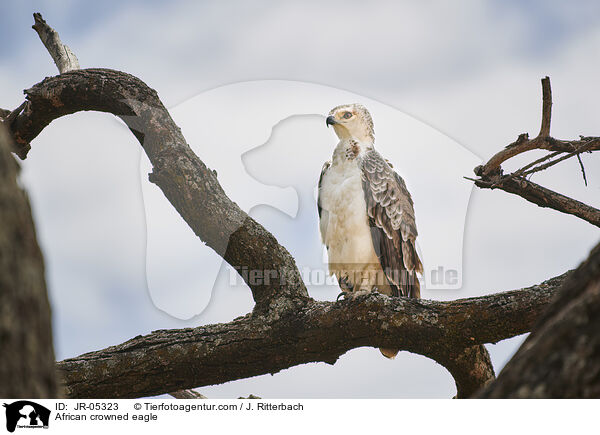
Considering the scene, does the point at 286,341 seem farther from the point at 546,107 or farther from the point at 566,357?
the point at 566,357

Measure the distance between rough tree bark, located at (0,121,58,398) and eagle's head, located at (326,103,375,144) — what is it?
13.1 feet

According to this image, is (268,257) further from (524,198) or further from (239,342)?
(524,198)

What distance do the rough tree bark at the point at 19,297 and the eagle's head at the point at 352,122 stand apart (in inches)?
158

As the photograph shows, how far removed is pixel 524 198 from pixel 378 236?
1349 millimetres

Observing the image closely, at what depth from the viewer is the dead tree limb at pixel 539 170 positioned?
3289 mm

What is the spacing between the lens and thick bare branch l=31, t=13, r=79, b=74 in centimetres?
448

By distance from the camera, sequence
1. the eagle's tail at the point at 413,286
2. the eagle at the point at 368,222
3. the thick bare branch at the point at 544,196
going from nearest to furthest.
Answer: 1. the thick bare branch at the point at 544,196
2. the eagle's tail at the point at 413,286
3. the eagle at the point at 368,222

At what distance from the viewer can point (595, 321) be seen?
111 cm

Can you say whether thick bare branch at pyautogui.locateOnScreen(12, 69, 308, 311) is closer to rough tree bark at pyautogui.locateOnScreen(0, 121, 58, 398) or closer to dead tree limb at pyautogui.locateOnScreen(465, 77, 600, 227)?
dead tree limb at pyautogui.locateOnScreen(465, 77, 600, 227)

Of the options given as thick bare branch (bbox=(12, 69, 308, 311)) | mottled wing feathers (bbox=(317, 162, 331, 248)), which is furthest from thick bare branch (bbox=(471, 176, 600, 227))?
mottled wing feathers (bbox=(317, 162, 331, 248))

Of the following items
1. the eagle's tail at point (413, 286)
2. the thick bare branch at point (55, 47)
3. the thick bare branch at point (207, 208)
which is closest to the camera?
the thick bare branch at point (207, 208)

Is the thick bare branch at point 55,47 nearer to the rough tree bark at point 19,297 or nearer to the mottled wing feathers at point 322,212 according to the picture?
the mottled wing feathers at point 322,212
